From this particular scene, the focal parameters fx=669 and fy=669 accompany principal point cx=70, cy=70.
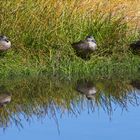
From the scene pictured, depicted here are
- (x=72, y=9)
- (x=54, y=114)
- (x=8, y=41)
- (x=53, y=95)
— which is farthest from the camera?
(x=72, y=9)

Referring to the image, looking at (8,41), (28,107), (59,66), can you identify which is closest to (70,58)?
(59,66)

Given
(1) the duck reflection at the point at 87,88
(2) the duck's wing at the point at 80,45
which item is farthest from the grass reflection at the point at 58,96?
(2) the duck's wing at the point at 80,45

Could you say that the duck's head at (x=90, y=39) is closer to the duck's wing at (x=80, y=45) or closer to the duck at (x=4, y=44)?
the duck's wing at (x=80, y=45)

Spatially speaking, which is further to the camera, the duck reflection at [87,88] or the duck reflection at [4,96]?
the duck reflection at [87,88]

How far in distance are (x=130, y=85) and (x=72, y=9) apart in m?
2.50

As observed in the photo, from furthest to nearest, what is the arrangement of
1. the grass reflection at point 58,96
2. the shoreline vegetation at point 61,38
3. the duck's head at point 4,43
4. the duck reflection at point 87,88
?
1. the shoreline vegetation at point 61,38
2. the duck's head at point 4,43
3. the duck reflection at point 87,88
4. the grass reflection at point 58,96

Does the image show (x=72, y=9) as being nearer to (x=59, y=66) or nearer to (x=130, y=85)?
(x=59, y=66)

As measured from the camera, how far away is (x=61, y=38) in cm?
1105

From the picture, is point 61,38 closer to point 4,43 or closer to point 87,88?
point 4,43

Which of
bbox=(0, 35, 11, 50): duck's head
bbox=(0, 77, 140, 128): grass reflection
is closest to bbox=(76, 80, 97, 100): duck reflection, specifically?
bbox=(0, 77, 140, 128): grass reflection

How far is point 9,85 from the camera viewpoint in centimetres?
944

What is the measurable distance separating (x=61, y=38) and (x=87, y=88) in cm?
186

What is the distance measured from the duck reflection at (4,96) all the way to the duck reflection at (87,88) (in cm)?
103

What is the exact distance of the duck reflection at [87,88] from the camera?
9008mm
